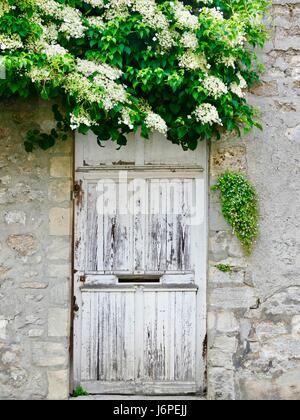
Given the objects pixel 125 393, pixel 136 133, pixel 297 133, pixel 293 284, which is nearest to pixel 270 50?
pixel 297 133

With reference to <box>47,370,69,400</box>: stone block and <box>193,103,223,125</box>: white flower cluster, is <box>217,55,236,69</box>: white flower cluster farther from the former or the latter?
<box>47,370,69,400</box>: stone block

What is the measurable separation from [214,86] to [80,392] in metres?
2.55

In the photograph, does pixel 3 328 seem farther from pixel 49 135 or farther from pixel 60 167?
pixel 49 135

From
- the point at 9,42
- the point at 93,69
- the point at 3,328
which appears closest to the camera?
Result: the point at 9,42

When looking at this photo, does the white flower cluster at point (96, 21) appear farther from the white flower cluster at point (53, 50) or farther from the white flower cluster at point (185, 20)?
the white flower cluster at point (185, 20)

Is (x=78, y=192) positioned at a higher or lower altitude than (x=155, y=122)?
lower

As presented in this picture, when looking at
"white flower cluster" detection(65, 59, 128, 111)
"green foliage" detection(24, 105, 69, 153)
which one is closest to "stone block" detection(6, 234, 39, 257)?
"green foliage" detection(24, 105, 69, 153)

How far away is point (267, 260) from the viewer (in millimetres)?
4406

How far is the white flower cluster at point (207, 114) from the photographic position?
160 inches

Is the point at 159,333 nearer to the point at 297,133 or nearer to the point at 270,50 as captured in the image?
the point at 297,133

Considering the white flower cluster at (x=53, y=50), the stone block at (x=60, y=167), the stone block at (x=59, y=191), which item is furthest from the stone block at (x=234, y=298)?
the white flower cluster at (x=53, y=50)

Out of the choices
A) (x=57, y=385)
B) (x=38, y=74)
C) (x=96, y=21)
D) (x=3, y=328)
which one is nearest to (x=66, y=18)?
(x=96, y=21)

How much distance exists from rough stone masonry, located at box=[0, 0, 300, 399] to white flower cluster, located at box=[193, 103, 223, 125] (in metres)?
0.41

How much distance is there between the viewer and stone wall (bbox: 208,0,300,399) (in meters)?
4.35
